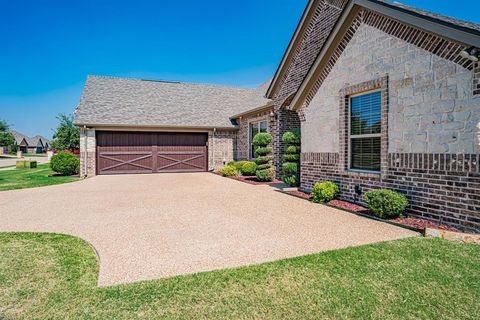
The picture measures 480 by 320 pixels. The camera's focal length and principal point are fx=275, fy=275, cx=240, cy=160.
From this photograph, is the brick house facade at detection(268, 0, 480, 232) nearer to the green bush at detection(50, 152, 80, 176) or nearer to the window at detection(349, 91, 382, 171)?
the window at detection(349, 91, 382, 171)

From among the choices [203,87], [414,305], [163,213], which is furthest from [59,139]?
[414,305]

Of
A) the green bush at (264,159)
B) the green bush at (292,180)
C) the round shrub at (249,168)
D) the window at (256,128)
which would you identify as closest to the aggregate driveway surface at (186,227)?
the green bush at (292,180)

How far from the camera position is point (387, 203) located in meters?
5.47

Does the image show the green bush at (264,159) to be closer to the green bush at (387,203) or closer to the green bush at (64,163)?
the green bush at (387,203)

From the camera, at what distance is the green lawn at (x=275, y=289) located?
2.52 m

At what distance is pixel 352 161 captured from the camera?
7.18 m

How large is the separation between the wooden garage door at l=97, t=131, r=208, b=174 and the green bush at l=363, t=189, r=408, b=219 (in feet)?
42.4

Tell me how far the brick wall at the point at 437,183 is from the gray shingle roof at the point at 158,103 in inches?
491

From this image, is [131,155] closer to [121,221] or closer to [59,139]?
[121,221]

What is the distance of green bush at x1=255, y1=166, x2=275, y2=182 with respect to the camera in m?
12.2

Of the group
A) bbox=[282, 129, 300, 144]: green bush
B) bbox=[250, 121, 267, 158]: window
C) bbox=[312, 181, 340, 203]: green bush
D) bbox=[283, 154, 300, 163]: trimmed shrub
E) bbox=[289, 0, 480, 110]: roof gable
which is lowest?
bbox=[312, 181, 340, 203]: green bush

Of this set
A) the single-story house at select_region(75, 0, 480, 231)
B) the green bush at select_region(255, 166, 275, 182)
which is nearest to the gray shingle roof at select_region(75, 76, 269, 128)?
the single-story house at select_region(75, 0, 480, 231)

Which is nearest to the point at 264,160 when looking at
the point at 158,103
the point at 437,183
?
the point at 437,183

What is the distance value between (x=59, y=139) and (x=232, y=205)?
32.8 metres
